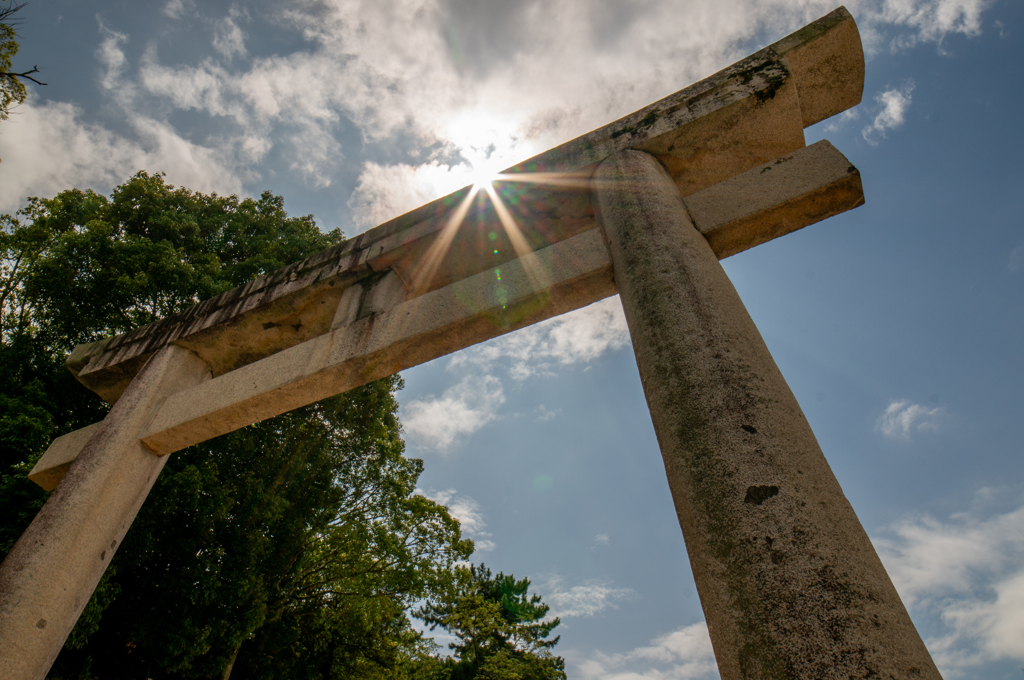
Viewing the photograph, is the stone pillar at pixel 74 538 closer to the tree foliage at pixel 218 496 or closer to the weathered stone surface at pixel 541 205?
the weathered stone surface at pixel 541 205

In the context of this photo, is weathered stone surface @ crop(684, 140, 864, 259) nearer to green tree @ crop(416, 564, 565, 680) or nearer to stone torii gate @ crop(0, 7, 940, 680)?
stone torii gate @ crop(0, 7, 940, 680)

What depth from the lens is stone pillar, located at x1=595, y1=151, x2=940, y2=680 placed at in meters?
1.23

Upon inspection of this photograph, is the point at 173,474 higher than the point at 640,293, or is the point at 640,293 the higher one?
the point at 173,474

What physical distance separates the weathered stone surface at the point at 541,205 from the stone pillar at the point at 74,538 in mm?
707

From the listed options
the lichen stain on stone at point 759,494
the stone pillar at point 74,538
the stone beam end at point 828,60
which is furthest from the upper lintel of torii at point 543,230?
the lichen stain on stone at point 759,494

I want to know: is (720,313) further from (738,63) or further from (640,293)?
(738,63)

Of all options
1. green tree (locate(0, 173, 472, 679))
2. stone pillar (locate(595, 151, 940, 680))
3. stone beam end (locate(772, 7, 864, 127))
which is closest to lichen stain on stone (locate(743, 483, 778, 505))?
stone pillar (locate(595, 151, 940, 680))

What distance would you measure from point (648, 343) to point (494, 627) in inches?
601

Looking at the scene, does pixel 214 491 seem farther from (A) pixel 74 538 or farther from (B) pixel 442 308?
(B) pixel 442 308

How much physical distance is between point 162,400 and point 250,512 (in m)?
7.32

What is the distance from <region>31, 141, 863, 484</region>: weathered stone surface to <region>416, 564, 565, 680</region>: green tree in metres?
9.53

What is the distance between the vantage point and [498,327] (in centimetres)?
330

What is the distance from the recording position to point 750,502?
4.95 ft

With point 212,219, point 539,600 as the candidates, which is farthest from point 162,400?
point 539,600
